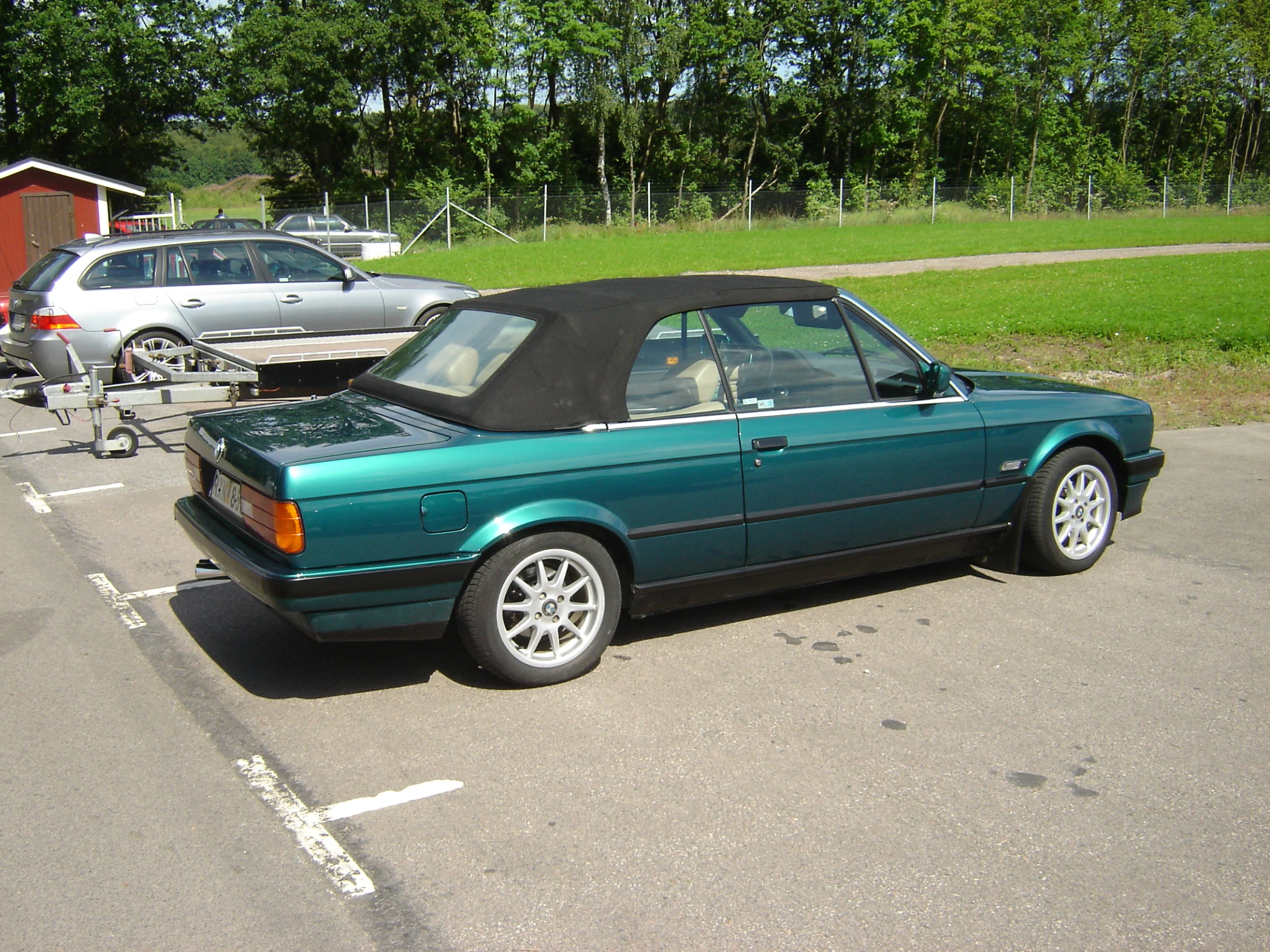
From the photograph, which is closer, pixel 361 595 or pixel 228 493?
pixel 361 595

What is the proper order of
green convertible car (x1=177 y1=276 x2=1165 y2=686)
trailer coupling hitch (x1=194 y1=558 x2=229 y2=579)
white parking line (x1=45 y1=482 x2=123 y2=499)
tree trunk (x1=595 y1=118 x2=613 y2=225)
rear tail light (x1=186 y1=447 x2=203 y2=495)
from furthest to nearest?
tree trunk (x1=595 y1=118 x2=613 y2=225)
white parking line (x1=45 y1=482 x2=123 y2=499)
rear tail light (x1=186 y1=447 x2=203 y2=495)
trailer coupling hitch (x1=194 y1=558 x2=229 y2=579)
green convertible car (x1=177 y1=276 x2=1165 y2=686)

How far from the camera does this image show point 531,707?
4426mm

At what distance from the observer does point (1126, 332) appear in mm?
13391

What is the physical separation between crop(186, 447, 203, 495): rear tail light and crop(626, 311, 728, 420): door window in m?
1.93

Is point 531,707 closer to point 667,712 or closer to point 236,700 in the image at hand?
point 667,712

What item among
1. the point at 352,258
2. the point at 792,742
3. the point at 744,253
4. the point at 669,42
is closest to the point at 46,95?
the point at 352,258

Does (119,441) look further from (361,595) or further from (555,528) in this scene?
(555,528)

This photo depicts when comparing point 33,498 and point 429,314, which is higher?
point 429,314

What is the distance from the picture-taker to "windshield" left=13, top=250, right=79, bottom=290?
1134 cm

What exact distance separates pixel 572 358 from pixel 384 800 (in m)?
1.94

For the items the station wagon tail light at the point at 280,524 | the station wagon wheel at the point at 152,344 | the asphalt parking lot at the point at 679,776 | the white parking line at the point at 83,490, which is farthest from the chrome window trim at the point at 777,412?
the station wagon wheel at the point at 152,344

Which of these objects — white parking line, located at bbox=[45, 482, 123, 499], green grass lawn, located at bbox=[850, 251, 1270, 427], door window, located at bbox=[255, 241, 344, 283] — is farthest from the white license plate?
green grass lawn, located at bbox=[850, 251, 1270, 427]

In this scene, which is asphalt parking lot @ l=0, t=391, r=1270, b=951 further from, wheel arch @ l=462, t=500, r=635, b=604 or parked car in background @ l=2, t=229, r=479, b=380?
parked car in background @ l=2, t=229, r=479, b=380

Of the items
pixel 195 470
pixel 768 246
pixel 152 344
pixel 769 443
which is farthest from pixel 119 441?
pixel 768 246
